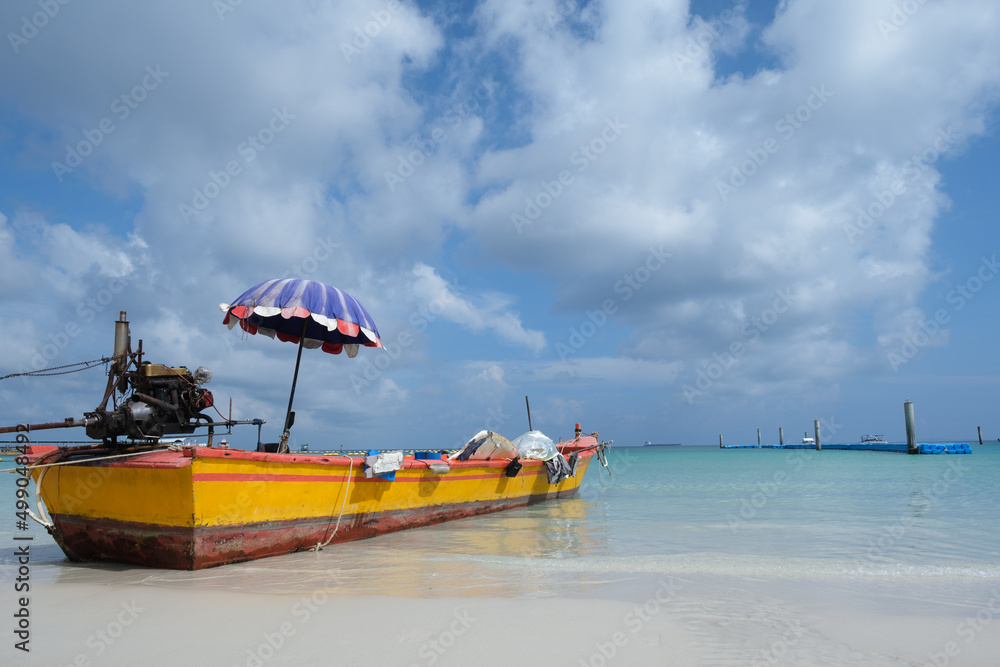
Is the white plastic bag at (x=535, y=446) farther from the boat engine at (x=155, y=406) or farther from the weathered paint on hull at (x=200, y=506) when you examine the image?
the boat engine at (x=155, y=406)

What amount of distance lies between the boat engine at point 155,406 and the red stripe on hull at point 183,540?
1.06m

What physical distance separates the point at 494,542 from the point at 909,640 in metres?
5.98

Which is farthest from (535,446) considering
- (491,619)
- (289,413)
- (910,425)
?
(910,425)

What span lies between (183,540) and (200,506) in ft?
1.56

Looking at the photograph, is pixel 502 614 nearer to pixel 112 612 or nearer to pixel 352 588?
pixel 352 588

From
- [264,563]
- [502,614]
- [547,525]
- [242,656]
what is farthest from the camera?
[547,525]

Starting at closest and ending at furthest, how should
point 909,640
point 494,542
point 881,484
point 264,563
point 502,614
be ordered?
point 909,640 → point 502,614 → point 264,563 → point 494,542 → point 881,484

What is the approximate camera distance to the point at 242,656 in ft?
13.4

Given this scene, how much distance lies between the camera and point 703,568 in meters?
7.33

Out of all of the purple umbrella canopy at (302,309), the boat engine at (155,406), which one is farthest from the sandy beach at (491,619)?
the purple umbrella canopy at (302,309)

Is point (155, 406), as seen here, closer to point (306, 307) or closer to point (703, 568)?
point (306, 307)

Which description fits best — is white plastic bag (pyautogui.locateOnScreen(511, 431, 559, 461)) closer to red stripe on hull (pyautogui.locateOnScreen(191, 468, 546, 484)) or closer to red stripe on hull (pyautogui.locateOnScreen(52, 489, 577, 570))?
red stripe on hull (pyautogui.locateOnScreen(191, 468, 546, 484))

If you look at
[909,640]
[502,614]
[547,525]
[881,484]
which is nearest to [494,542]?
[547,525]

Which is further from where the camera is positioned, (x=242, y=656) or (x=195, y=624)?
(x=195, y=624)
